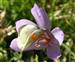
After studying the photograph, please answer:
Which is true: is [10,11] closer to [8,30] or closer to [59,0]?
[8,30]

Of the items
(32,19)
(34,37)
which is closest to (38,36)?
(34,37)

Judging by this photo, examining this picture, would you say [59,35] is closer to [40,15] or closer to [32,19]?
[40,15]

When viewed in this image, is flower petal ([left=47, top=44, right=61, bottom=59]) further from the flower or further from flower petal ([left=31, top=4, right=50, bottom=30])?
flower petal ([left=31, top=4, right=50, bottom=30])

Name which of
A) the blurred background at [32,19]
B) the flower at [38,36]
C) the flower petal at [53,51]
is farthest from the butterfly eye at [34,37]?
the blurred background at [32,19]

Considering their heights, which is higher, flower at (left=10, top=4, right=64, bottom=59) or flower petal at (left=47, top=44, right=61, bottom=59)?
flower at (left=10, top=4, right=64, bottom=59)

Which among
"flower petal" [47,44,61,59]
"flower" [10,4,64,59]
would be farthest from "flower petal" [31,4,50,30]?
"flower petal" [47,44,61,59]

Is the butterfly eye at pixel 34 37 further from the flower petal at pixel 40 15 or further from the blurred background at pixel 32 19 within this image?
the blurred background at pixel 32 19

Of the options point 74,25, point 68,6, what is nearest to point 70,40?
point 74,25
